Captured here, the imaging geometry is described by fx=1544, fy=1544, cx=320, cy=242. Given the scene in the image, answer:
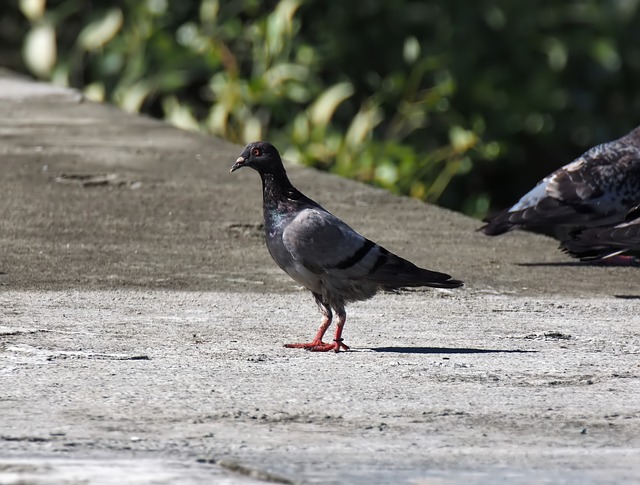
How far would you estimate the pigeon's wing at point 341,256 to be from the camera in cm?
543

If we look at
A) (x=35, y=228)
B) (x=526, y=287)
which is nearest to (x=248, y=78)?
(x=35, y=228)

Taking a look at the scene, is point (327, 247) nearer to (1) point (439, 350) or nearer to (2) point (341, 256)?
(2) point (341, 256)

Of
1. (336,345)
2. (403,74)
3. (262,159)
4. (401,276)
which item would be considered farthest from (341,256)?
(403,74)

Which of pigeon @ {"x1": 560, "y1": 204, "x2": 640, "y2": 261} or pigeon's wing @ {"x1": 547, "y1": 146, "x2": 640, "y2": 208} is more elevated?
pigeon's wing @ {"x1": 547, "y1": 146, "x2": 640, "y2": 208}

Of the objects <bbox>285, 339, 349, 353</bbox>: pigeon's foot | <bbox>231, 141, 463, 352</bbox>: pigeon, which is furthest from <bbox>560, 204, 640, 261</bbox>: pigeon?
<bbox>285, 339, 349, 353</bbox>: pigeon's foot

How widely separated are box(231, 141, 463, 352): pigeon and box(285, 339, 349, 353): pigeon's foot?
0.18ft

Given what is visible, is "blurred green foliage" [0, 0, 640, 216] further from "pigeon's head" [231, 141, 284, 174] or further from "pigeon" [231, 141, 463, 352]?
"pigeon" [231, 141, 463, 352]

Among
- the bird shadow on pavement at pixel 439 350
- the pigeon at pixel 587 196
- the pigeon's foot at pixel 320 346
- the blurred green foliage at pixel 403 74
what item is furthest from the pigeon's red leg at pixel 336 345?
the blurred green foliage at pixel 403 74

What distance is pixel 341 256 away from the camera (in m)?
5.45

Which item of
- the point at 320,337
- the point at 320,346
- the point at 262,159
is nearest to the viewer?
the point at 320,346

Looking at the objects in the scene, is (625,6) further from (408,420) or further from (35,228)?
(408,420)

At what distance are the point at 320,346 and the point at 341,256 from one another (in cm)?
40

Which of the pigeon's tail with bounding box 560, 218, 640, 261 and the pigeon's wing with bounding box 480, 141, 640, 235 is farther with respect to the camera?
the pigeon's wing with bounding box 480, 141, 640, 235

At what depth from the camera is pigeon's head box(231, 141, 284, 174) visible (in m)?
5.83
